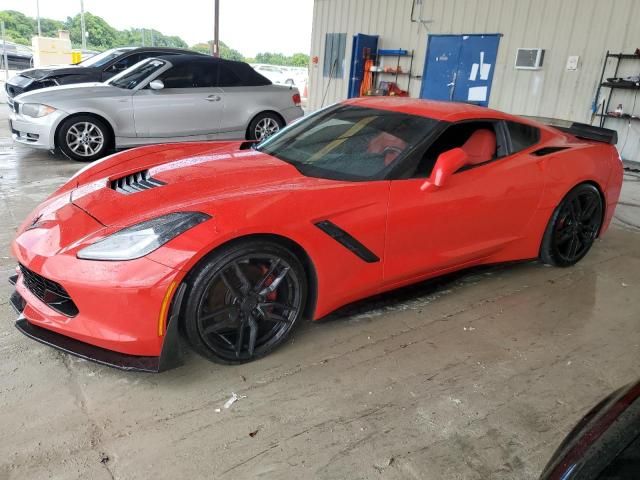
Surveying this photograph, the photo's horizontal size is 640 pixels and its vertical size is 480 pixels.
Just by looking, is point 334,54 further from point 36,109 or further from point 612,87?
point 36,109

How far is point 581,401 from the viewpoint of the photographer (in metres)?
2.38

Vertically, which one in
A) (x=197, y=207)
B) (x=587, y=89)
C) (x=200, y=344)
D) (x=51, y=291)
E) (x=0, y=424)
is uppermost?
(x=587, y=89)

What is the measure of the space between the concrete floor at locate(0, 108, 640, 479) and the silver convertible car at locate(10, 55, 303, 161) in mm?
3769

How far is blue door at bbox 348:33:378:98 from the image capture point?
1284 cm

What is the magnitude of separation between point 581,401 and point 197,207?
1.98m

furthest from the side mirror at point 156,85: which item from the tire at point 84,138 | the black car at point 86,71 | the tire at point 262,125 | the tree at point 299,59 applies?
the tree at point 299,59

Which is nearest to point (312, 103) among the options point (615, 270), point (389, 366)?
point (615, 270)

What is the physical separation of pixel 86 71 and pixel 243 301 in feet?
27.6

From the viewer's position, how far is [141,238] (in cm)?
216

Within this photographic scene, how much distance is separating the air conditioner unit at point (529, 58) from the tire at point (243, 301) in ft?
29.1

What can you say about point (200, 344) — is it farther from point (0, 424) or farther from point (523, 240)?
point (523, 240)

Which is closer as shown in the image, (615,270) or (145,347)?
(145,347)

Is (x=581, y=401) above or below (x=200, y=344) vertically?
below

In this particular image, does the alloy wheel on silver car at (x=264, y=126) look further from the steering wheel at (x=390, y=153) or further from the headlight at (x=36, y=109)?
the steering wheel at (x=390, y=153)
